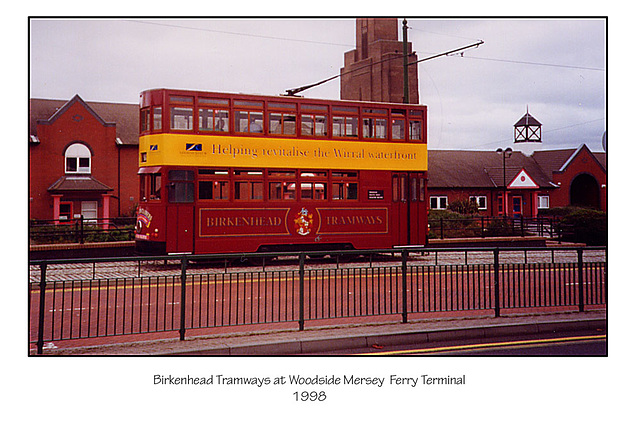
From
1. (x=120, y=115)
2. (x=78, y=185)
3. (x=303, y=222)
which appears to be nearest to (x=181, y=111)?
(x=303, y=222)

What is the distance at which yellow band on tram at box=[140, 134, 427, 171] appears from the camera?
53.2 ft

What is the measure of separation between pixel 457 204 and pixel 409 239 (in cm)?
1653

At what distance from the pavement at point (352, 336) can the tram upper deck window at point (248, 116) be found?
971cm

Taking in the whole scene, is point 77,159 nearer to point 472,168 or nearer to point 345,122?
point 345,122

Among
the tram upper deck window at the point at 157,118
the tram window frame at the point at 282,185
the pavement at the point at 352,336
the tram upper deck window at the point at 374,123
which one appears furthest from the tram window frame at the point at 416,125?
the pavement at the point at 352,336

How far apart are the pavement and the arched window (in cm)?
2696

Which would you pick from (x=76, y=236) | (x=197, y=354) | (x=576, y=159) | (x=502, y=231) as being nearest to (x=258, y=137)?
(x=76, y=236)

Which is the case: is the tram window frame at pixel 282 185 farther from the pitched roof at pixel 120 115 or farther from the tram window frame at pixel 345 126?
the pitched roof at pixel 120 115

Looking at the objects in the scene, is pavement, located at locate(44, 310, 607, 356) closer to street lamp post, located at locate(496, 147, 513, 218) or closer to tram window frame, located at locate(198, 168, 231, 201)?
tram window frame, located at locate(198, 168, 231, 201)

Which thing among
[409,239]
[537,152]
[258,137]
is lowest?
[409,239]

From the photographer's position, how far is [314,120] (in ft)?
57.6

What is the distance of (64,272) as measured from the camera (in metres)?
14.9
